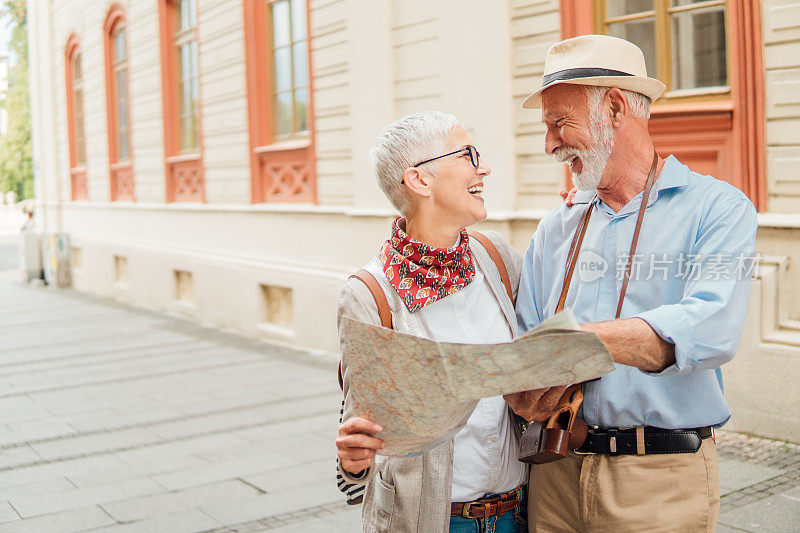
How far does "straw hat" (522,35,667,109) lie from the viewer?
217 centimetres

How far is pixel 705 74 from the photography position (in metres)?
→ 6.47

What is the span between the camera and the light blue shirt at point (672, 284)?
191cm

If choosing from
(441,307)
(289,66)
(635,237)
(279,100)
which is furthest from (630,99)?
(279,100)

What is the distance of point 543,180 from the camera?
7.58 metres

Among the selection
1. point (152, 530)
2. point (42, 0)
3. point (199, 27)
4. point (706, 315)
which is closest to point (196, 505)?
point (152, 530)

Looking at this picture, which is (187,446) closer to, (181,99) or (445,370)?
(445,370)

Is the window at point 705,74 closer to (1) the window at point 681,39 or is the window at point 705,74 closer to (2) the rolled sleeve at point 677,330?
(1) the window at point 681,39

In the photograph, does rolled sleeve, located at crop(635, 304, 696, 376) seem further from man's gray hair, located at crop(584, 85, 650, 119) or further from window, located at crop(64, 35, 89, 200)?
window, located at crop(64, 35, 89, 200)

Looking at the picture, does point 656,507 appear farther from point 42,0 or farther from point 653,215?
point 42,0

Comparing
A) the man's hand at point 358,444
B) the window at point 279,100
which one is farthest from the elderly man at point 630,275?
the window at point 279,100

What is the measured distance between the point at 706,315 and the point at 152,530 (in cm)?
378

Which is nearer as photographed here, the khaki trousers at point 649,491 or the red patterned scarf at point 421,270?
the khaki trousers at point 649,491

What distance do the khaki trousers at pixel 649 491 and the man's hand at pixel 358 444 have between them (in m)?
0.57

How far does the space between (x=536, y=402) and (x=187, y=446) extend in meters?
4.94
